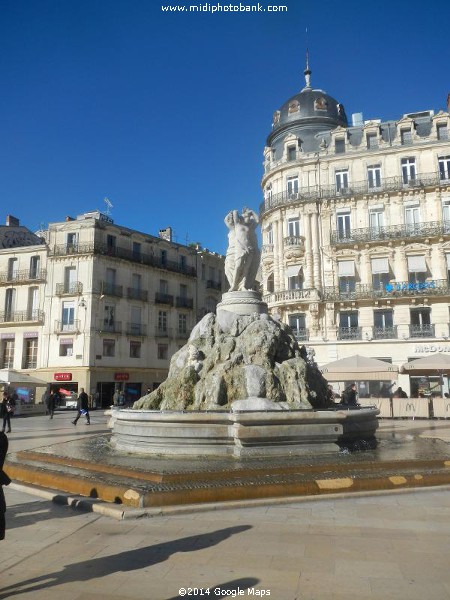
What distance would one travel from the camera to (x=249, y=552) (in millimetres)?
4715

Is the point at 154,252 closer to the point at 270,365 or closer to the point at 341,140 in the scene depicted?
the point at 341,140

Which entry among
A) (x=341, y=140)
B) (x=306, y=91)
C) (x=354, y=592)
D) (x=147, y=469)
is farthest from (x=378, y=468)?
(x=306, y=91)

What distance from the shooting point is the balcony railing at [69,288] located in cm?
3938

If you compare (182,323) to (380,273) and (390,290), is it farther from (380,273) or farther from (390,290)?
(390,290)

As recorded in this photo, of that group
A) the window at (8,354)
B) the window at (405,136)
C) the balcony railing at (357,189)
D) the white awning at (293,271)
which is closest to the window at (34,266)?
the window at (8,354)

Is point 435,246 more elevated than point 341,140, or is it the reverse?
point 341,140

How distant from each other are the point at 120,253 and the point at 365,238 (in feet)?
65.0

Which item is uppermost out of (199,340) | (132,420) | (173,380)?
(199,340)

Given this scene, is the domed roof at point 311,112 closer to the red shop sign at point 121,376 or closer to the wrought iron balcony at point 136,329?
the wrought iron balcony at point 136,329

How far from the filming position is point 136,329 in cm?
4181

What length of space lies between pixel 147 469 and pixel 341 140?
33.5 metres

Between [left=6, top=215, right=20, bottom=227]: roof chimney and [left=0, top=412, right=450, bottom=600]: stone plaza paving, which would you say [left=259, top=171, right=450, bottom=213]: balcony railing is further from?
[left=0, top=412, right=450, bottom=600]: stone plaza paving

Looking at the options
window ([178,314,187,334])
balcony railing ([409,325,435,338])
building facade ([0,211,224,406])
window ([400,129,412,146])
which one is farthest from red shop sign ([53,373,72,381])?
window ([400,129,412,146])

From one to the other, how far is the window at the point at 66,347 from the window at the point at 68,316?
937mm
